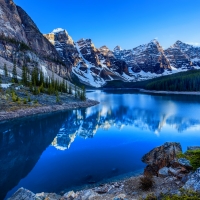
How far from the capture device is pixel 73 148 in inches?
927

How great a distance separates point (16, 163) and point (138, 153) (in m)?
13.6

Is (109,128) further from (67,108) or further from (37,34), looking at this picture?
(37,34)

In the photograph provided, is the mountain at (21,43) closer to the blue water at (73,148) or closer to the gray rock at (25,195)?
the blue water at (73,148)

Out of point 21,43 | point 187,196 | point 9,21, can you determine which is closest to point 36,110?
point 187,196

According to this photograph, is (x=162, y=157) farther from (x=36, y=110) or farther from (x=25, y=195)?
(x=36, y=110)

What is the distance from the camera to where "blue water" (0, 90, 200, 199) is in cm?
1505

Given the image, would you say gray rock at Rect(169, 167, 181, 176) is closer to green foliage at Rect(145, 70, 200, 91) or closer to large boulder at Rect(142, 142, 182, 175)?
large boulder at Rect(142, 142, 182, 175)

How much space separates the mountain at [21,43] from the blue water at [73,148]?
64.2m

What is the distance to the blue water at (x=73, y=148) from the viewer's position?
15.1m

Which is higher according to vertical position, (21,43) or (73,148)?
(21,43)

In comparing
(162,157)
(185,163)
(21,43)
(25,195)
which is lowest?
(25,195)

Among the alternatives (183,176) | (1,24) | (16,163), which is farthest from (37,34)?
(183,176)

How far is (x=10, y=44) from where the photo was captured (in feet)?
378

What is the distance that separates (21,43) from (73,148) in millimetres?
124311
